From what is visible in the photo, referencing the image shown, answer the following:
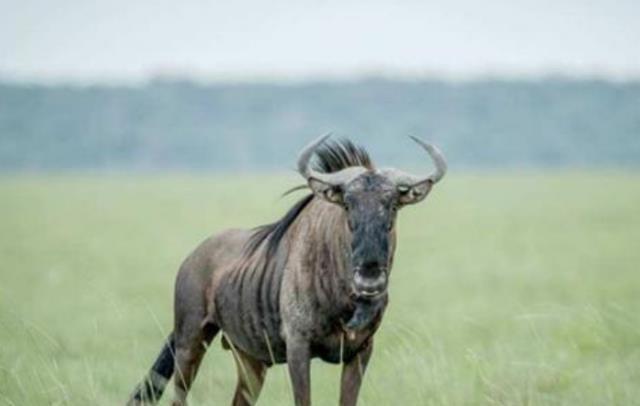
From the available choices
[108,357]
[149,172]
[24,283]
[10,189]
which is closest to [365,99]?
[149,172]

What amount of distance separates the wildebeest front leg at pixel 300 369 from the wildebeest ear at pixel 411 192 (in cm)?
87

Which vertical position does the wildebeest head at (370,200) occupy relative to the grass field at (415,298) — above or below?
above

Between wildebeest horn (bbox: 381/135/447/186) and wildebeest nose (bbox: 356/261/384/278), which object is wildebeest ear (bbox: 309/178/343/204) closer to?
wildebeest horn (bbox: 381/135/447/186)

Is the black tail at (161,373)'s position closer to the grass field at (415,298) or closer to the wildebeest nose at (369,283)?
the grass field at (415,298)

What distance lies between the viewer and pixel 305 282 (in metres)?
6.62

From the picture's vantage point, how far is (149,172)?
101 metres

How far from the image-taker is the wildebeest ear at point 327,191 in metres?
6.34

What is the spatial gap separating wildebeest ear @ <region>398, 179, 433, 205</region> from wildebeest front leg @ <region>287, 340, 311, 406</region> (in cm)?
87

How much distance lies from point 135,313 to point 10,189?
5416 centimetres

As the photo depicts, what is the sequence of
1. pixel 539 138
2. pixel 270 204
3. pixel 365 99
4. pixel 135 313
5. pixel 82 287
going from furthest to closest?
pixel 365 99 → pixel 539 138 → pixel 270 204 → pixel 82 287 → pixel 135 313

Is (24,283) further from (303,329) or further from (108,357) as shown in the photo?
(303,329)

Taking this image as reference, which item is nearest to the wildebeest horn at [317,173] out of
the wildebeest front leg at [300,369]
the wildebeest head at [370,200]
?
the wildebeest head at [370,200]

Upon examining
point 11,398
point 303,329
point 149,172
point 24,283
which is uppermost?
point 303,329

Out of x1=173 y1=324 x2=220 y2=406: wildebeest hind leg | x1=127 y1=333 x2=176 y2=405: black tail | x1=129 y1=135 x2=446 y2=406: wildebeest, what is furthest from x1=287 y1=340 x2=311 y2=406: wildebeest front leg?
x1=127 y1=333 x2=176 y2=405: black tail
